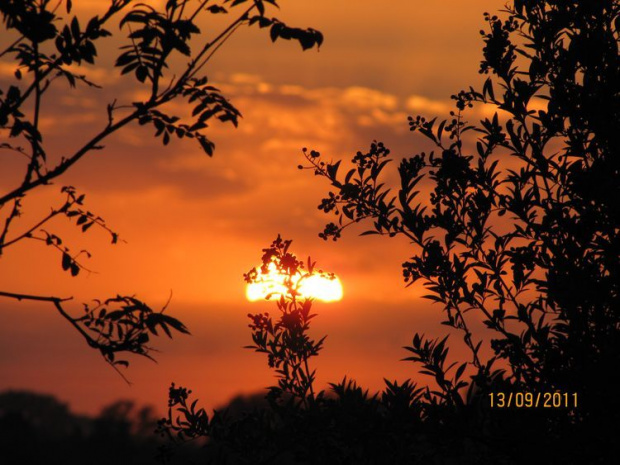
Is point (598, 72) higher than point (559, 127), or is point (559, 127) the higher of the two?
point (598, 72)

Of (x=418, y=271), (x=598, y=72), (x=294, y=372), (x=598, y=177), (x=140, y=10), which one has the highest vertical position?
(x=598, y=72)

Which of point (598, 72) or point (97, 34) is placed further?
point (598, 72)

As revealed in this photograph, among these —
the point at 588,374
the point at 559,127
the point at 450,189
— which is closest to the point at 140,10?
the point at 450,189

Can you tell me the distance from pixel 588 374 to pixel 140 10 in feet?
16.5

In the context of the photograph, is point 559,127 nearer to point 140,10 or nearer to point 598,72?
point 598,72

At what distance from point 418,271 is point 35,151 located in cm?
403

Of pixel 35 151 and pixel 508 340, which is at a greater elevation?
pixel 35 151

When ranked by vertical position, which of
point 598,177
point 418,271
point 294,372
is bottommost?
point 294,372

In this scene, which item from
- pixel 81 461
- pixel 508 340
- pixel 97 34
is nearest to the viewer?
pixel 97 34

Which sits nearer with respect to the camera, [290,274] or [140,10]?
[140,10]

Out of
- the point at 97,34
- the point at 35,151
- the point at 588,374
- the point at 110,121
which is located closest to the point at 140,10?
the point at 97,34

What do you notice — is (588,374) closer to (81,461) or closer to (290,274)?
(290,274)

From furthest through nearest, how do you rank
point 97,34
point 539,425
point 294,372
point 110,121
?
point 294,372 < point 539,425 < point 97,34 < point 110,121

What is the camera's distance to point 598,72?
776 centimetres
